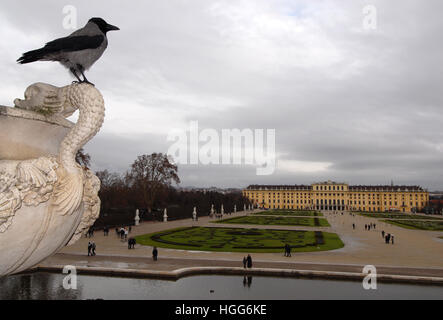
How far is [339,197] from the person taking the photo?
135375mm

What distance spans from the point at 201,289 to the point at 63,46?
10.7 m

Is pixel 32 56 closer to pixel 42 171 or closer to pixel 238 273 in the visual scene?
pixel 42 171

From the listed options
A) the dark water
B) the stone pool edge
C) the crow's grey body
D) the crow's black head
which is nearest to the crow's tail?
the crow's grey body

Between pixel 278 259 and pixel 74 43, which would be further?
pixel 278 259

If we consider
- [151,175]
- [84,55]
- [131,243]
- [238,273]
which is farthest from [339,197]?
[84,55]

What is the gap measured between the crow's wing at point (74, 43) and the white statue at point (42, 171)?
1.43ft

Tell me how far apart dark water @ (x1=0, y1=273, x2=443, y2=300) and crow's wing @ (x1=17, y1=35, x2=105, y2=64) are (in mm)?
9419

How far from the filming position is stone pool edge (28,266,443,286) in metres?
13.9

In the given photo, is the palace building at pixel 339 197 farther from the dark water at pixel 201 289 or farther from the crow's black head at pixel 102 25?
the crow's black head at pixel 102 25

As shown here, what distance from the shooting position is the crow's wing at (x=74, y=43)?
3.63 meters

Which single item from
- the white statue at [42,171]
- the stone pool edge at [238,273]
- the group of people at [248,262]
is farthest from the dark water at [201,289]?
the white statue at [42,171]

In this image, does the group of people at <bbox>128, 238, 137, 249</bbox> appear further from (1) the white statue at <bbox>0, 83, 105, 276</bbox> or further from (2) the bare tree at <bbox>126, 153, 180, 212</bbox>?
(2) the bare tree at <bbox>126, 153, 180, 212</bbox>
